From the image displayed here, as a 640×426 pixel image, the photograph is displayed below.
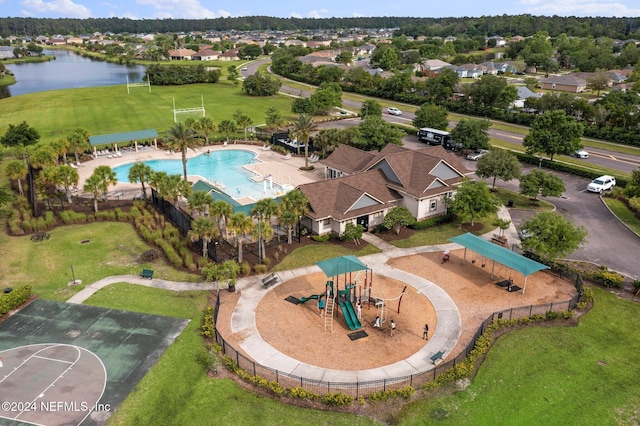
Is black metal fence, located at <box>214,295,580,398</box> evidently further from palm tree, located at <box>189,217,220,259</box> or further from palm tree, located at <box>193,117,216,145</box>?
palm tree, located at <box>193,117,216,145</box>

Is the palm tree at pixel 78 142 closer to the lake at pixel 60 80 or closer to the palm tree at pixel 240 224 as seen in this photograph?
the palm tree at pixel 240 224

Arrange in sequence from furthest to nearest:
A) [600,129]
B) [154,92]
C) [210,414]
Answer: [154,92] → [600,129] → [210,414]

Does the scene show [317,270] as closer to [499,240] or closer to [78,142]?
[499,240]

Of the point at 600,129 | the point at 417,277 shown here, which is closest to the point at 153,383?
the point at 417,277

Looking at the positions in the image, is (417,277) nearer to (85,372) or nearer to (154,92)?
(85,372)

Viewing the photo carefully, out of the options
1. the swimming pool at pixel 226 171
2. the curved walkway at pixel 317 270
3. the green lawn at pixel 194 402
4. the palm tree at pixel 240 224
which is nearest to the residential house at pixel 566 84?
the swimming pool at pixel 226 171

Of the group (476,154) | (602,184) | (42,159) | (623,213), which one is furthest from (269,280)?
(476,154)
